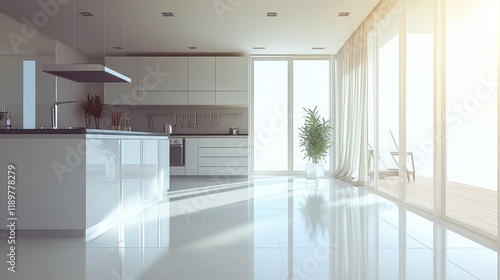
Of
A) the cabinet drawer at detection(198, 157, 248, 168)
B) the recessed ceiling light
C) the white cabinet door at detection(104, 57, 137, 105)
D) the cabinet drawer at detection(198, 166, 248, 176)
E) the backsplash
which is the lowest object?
the cabinet drawer at detection(198, 166, 248, 176)

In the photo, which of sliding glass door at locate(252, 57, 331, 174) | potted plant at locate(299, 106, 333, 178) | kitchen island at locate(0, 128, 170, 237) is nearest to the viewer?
kitchen island at locate(0, 128, 170, 237)

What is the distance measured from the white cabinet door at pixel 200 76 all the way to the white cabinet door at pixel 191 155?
46.6 inches

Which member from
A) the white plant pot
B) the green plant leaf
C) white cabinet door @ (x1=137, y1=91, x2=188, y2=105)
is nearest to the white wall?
white cabinet door @ (x1=137, y1=91, x2=188, y2=105)

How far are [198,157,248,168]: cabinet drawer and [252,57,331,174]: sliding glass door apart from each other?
698 mm

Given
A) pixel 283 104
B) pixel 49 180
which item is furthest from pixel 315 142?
pixel 49 180

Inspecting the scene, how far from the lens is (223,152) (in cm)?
869

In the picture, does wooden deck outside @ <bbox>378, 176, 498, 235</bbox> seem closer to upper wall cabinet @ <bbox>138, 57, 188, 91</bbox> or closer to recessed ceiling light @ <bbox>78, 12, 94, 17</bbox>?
upper wall cabinet @ <bbox>138, 57, 188, 91</bbox>

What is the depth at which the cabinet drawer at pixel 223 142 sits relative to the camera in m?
8.64

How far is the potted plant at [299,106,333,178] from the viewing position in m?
8.57

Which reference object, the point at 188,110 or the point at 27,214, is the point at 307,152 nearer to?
the point at 188,110

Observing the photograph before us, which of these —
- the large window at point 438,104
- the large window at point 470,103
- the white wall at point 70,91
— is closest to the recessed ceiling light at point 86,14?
the white wall at point 70,91

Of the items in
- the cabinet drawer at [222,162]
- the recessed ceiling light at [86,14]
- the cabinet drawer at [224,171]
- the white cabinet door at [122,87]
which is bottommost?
the cabinet drawer at [224,171]

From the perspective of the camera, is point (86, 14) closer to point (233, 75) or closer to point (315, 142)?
point (233, 75)

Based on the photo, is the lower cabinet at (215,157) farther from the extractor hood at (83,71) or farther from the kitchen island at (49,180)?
the kitchen island at (49,180)
